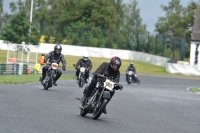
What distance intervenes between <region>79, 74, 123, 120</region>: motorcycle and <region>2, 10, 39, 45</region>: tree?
136ft

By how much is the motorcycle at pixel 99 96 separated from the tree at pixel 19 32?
136 ft

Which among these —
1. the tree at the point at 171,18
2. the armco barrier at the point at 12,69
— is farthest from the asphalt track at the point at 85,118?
the tree at the point at 171,18

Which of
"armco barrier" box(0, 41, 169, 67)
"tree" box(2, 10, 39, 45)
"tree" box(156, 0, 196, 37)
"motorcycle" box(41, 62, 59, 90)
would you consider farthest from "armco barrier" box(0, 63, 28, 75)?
"tree" box(156, 0, 196, 37)

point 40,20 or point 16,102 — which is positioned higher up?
point 40,20

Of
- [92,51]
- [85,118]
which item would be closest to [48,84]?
[85,118]

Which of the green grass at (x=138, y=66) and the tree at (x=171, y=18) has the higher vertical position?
the tree at (x=171, y=18)

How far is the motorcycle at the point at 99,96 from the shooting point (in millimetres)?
13727

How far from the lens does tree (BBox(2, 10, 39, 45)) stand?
55.6 metres

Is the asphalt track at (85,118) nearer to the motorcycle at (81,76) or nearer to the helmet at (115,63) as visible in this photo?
the helmet at (115,63)

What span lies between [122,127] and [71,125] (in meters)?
1.25

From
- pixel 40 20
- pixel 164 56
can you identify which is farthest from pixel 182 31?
pixel 164 56

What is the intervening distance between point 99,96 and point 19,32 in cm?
4264

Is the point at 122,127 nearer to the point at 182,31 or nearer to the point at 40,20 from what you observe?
the point at 182,31

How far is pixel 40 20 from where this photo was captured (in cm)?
11044
